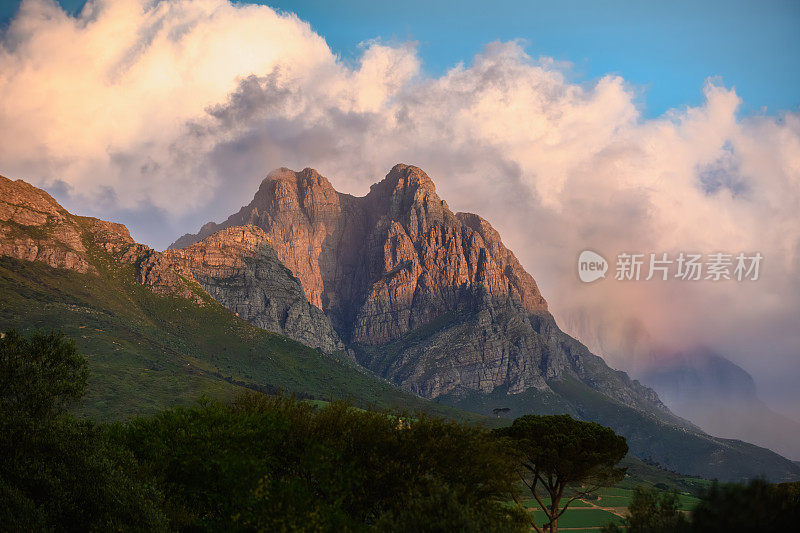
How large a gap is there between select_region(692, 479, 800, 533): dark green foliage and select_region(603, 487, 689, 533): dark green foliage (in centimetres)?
655

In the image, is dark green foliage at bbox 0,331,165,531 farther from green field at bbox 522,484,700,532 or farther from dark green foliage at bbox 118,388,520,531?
green field at bbox 522,484,700,532

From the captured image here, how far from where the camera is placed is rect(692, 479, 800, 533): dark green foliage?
1788 cm

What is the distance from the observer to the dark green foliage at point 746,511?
58.6 feet

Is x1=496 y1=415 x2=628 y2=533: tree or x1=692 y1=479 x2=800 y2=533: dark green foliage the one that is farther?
Answer: x1=496 y1=415 x2=628 y2=533: tree

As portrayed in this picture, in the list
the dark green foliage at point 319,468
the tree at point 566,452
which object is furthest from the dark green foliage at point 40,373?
the tree at point 566,452

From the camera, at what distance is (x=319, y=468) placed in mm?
41062

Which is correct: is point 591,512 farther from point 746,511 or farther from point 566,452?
point 746,511

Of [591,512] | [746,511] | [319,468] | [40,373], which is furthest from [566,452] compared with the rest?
[591,512]

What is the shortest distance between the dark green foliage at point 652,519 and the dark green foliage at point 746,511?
6.55 m

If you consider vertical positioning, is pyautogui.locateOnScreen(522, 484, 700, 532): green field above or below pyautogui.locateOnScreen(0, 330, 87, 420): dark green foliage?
below

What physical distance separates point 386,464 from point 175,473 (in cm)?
2259

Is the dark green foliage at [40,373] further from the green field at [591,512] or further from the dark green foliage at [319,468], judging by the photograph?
the green field at [591,512]

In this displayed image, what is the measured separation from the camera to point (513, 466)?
49.5m

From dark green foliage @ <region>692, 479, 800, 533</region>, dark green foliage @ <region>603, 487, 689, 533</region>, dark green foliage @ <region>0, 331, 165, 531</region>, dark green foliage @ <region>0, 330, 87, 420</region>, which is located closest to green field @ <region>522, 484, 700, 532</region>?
dark green foliage @ <region>603, 487, 689, 533</region>
